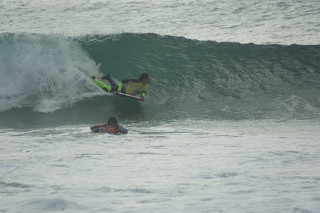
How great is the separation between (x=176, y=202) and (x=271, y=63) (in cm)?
1192

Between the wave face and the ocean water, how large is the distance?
0.04 metres

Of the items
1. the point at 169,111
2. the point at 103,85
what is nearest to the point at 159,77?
the point at 103,85

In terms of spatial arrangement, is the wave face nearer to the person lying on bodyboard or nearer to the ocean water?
the ocean water

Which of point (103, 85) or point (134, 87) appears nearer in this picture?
point (134, 87)

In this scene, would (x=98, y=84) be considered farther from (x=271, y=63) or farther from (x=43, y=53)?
(x=271, y=63)

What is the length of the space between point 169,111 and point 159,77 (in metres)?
3.10

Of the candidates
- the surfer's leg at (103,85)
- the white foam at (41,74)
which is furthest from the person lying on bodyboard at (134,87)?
the white foam at (41,74)

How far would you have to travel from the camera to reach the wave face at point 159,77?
11.8 metres

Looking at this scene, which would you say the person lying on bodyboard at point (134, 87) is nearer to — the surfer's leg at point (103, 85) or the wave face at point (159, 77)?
the surfer's leg at point (103, 85)

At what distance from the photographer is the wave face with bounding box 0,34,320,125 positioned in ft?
38.5

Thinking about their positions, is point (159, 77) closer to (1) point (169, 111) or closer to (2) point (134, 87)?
(2) point (134, 87)

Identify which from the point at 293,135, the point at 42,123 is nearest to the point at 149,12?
the point at 42,123

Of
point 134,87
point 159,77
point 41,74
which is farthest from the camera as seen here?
point 159,77

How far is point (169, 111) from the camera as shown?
11.8m
